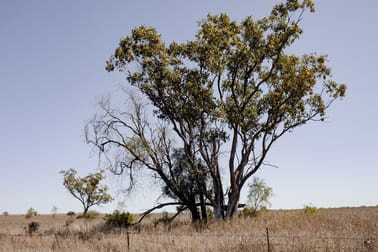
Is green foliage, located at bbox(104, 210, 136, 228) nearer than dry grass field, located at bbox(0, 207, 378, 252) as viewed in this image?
No

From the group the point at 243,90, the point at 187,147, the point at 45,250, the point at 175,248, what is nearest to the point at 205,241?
the point at 175,248

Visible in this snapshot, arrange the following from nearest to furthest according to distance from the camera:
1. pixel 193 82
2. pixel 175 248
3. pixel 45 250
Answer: pixel 175 248, pixel 45 250, pixel 193 82

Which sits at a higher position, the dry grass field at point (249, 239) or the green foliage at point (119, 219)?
the green foliage at point (119, 219)

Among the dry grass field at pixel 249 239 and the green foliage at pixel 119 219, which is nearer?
the dry grass field at pixel 249 239

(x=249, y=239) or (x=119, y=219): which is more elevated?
(x=119, y=219)

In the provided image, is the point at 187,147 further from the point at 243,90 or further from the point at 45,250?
the point at 45,250

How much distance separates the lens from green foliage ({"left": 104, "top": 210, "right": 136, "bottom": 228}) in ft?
111

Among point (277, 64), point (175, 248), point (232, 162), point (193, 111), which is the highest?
point (277, 64)

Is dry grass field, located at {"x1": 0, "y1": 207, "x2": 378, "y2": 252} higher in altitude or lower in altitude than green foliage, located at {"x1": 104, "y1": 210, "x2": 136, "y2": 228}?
lower

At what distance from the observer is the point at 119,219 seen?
3425 centimetres

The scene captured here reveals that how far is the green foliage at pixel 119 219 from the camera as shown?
33866 millimetres

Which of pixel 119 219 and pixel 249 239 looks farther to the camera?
pixel 119 219

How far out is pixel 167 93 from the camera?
103 feet

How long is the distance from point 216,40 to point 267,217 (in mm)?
11540
